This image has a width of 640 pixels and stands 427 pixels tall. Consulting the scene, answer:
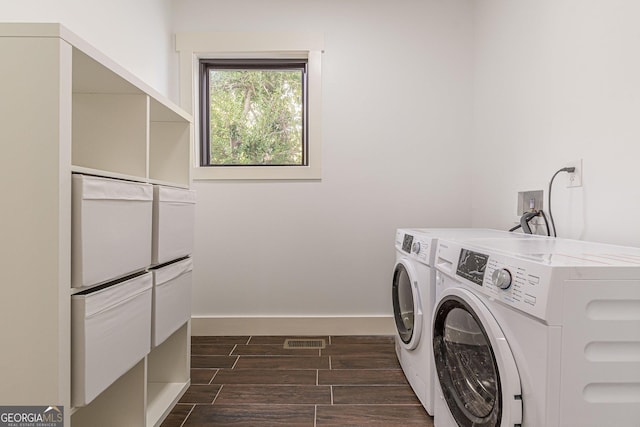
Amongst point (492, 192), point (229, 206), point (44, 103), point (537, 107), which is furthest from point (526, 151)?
point (44, 103)

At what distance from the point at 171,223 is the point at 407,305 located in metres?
1.16

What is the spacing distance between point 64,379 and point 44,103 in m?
0.65

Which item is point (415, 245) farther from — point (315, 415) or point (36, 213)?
point (36, 213)

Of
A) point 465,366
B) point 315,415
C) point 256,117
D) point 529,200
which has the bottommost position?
point 315,415

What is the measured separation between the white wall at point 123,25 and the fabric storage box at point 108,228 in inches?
28.9

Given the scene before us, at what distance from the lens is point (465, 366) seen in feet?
4.12

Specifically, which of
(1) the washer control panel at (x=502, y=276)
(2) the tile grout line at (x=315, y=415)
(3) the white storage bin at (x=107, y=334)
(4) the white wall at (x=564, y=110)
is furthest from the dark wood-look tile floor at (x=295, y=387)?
A: (4) the white wall at (x=564, y=110)

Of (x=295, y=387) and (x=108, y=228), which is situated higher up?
(x=108, y=228)

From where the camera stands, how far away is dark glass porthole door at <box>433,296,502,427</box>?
1.05 meters

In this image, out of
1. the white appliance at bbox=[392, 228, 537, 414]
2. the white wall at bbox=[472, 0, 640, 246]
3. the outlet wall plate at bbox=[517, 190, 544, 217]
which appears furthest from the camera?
the outlet wall plate at bbox=[517, 190, 544, 217]

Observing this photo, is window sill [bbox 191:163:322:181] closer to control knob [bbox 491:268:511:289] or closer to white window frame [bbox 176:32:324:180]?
white window frame [bbox 176:32:324:180]

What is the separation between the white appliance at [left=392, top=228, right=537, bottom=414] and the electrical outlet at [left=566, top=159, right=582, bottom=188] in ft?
0.89

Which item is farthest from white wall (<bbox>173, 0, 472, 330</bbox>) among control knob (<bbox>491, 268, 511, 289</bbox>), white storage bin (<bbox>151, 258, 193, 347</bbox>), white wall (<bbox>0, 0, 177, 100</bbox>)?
control knob (<bbox>491, 268, 511, 289</bbox>)

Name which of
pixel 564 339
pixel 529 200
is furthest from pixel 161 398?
pixel 529 200
